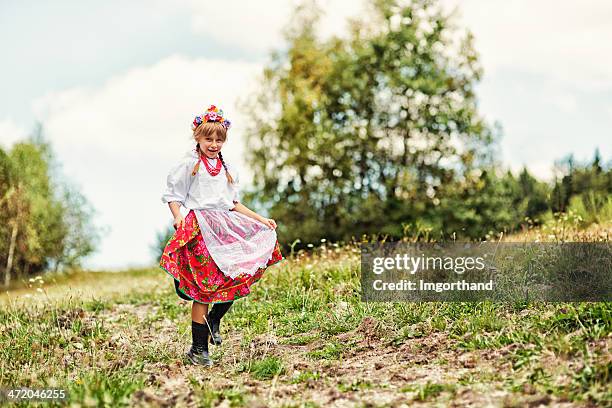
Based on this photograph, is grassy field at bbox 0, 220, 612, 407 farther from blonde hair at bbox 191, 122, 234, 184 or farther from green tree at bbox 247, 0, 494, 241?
green tree at bbox 247, 0, 494, 241

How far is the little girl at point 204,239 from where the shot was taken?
5.96 metres

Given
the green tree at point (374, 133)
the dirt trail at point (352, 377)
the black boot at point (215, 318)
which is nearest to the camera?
the dirt trail at point (352, 377)

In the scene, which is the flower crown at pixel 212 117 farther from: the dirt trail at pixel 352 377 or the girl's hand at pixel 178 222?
the dirt trail at pixel 352 377

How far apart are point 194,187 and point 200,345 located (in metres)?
1.36

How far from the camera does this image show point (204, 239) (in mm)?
5969

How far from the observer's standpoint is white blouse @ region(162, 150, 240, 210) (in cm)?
599

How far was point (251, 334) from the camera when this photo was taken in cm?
707

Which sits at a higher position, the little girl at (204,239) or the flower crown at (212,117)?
the flower crown at (212,117)

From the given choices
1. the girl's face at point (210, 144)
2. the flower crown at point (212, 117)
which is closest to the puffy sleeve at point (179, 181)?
the girl's face at point (210, 144)

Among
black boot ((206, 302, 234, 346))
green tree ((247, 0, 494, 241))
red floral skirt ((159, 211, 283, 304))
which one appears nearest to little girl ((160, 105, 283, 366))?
red floral skirt ((159, 211, 283, 304))

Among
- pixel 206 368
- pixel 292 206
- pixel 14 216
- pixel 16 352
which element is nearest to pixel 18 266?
pixel 14 216

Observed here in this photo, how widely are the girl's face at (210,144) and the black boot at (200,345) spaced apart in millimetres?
1467

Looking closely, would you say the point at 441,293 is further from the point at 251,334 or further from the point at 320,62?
the point at 320,62

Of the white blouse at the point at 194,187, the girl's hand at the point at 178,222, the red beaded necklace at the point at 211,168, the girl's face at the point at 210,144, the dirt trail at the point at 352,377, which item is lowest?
the dirt trail at the point at 352,377
